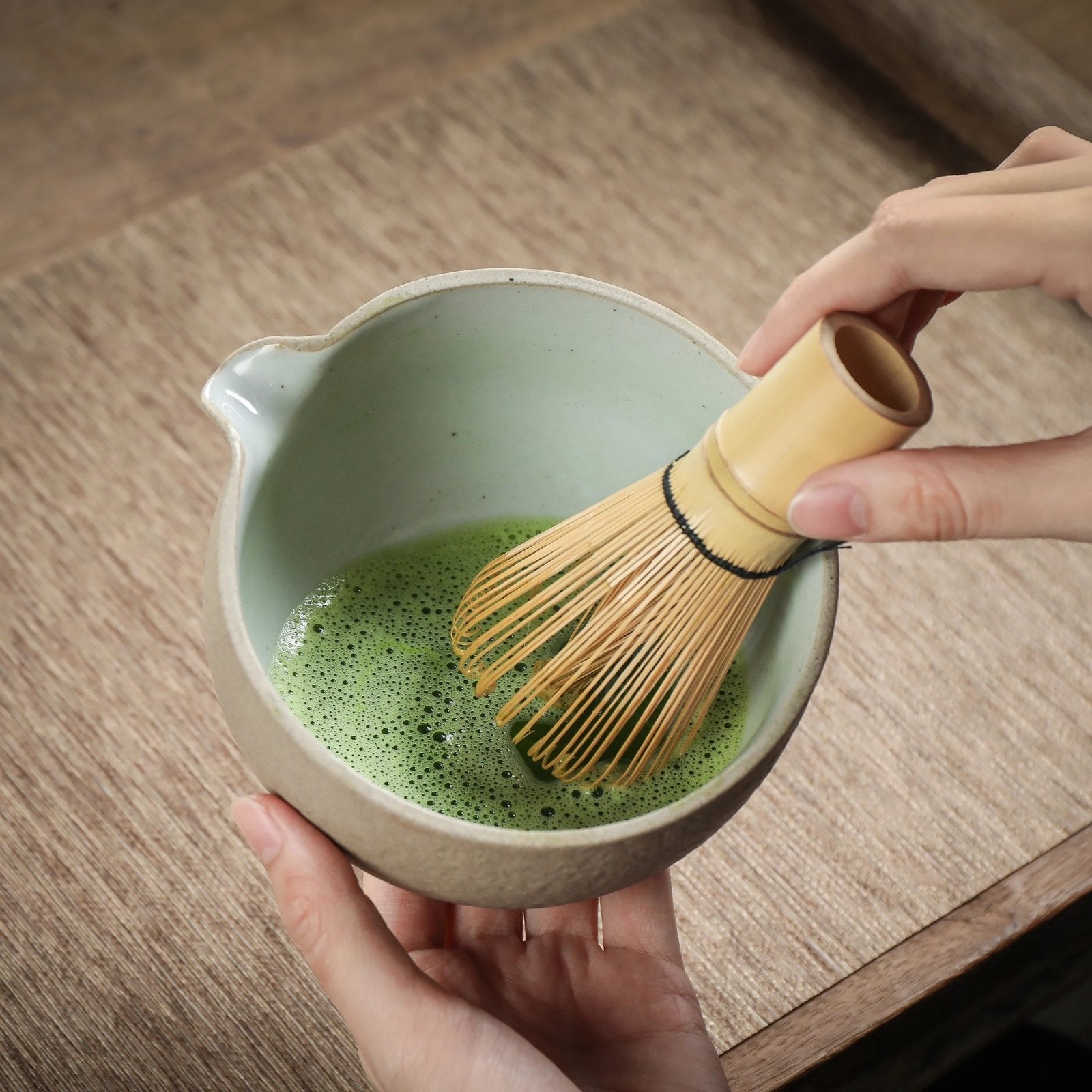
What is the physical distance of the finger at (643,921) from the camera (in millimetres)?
609

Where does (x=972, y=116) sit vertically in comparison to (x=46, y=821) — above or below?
above

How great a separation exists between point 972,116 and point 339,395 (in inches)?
24.8

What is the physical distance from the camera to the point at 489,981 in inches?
23.1

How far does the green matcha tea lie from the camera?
0.54 m

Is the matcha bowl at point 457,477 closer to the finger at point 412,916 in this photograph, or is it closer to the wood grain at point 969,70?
the finger at point 412,916

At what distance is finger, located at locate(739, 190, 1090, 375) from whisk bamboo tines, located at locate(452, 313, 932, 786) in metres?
0.02

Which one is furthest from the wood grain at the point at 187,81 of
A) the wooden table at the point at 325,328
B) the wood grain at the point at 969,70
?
the wood grain at the point at 969,70

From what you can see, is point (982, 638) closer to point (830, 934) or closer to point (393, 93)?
point (830, 934)

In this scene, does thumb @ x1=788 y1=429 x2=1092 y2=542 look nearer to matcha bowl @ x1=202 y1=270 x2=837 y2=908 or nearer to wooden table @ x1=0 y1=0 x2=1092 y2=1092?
matcha bowl @ x1=202 y1=270 x2=837 y2=908

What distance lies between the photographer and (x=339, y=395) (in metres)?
0.53

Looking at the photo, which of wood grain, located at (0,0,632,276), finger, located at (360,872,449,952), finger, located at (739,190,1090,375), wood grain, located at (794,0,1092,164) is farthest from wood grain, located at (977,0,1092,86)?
finger, located at (360,872,449,952)

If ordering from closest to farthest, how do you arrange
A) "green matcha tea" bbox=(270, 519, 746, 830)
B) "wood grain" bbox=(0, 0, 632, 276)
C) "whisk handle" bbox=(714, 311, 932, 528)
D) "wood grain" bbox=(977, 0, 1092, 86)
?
1. "whisk handle" bbox=(714, 311, 932, 528)
2. "green matcha tea" bbox=(270, 519, 746, 830)
3. "wood grain" bbox=(0, 0, 632, 276)
4. "wood grain" bbox=(977, 0, 1092, 86)

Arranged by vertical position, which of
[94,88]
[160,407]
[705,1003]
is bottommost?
[705,1003]

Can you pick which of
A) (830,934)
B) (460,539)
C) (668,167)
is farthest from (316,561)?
(668,167)
